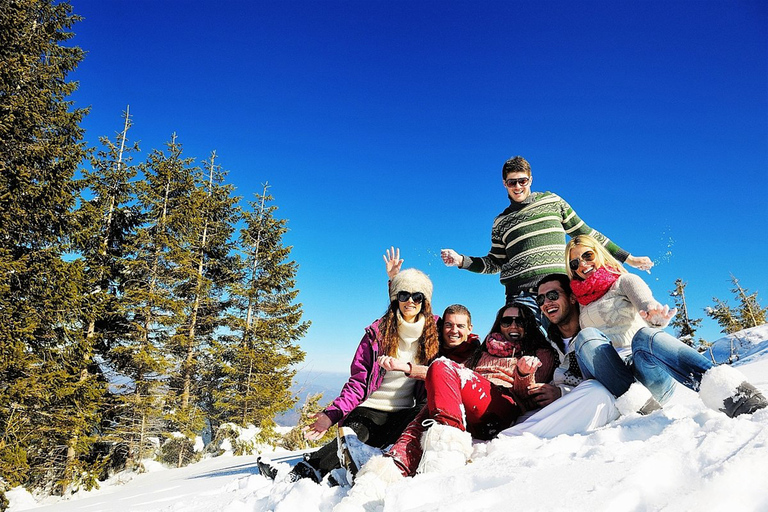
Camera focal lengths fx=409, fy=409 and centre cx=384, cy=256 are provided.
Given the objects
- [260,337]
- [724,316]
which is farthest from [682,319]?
[260,337]

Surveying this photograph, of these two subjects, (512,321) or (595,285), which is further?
(512,321)

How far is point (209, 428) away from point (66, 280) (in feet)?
29.5

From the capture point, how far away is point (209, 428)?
1567 centimetres

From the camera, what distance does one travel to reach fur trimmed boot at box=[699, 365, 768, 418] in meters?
1.85

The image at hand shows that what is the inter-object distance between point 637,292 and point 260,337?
15.5 metres

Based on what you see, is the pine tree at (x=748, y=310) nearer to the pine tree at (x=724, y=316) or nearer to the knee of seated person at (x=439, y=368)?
the pine tree at (x=724, y=316)

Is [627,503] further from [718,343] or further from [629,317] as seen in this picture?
[718,343]

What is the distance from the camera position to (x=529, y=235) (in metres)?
3.69

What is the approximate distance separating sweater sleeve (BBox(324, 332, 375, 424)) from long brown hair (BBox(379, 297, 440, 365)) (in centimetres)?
13

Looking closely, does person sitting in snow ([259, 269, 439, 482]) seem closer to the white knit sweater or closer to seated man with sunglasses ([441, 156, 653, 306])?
seated man with sunglasses ([441, 156, 653, 306])

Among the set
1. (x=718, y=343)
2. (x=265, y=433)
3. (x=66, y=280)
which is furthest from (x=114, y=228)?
(x=718, y=343)

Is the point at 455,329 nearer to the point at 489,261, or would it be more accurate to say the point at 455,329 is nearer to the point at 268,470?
the point at 489,261

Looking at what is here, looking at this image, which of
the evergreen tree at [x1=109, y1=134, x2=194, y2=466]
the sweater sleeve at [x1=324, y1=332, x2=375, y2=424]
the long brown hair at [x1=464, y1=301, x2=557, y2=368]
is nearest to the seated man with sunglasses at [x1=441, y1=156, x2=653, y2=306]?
the long brown hair at [x1=464, y1=301, x2=557, y2=368]

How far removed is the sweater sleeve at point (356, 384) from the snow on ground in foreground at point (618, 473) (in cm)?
64
